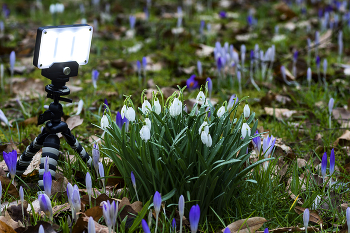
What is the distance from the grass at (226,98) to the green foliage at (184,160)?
0.13 m

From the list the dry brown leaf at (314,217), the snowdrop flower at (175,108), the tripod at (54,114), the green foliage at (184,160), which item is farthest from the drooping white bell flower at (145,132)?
the dry brown leaf at (314,217)

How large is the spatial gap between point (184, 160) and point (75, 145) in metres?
0.65

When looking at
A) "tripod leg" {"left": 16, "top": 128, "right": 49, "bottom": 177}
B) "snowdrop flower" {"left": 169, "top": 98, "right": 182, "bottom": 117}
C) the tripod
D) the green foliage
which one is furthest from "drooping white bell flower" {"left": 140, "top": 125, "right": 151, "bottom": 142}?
"tripod leg" {"left": 16, "top": 128, "right": 49, "bottom": 177}

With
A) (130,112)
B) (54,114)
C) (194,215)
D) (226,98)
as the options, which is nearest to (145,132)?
(130,112)

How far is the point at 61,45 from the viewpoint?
6.07ft

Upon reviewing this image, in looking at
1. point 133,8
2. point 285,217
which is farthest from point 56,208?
point 133,8

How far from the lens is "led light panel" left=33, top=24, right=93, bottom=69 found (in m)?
1.76

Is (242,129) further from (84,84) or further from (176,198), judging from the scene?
(84,84)

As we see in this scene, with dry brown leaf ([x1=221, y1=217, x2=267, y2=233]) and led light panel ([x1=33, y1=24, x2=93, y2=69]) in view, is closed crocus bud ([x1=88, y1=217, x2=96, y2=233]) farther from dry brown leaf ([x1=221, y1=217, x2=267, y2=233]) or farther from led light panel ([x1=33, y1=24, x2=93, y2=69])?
led light panel ([x1=33, y1=24, x2=93, y2=69])

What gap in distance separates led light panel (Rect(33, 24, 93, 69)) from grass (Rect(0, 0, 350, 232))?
0.59 meters

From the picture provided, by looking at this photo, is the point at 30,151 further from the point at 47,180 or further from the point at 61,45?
the point at 61,45

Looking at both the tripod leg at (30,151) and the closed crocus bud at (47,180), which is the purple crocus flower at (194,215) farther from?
the tripod leg at (30,151)

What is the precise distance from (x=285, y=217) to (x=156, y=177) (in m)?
0.65

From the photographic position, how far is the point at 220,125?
73.7 inches
